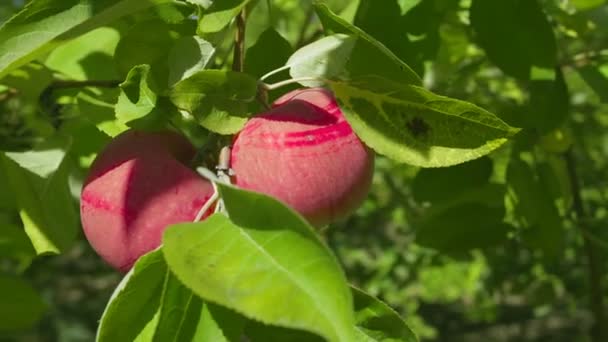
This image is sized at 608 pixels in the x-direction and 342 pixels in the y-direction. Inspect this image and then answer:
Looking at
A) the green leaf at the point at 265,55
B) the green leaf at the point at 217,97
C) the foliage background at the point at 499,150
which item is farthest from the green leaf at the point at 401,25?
the green leaf at the point at 217,97

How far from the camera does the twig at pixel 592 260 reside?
6.28 ft

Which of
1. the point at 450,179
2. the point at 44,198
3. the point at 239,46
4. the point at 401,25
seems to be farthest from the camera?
the point at 450,179

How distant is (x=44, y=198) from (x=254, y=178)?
37 cm

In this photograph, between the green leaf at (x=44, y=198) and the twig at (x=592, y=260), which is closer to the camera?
the green leaf at (x=44, y=198)

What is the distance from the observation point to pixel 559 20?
163 cm

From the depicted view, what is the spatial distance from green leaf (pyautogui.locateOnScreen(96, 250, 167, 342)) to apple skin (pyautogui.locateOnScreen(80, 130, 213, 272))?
53 millimetres

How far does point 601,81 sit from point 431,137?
74cm

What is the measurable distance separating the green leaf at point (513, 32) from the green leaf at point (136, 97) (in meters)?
0.59

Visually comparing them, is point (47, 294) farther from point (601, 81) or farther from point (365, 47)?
point (365, 47)

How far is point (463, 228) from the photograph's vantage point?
1.71 metres

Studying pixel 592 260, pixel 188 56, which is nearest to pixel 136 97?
pixel 188 56

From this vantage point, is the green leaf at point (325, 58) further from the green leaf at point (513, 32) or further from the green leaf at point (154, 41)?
the green leaf at point (513, 32)

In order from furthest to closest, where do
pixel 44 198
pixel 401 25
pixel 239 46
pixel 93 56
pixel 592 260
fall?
pixel 592 260, pixel 93 56, pixel 401 25, pixel 44 198, pixel 239 46

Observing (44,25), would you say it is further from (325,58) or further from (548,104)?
(548,104)
